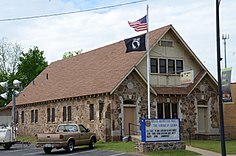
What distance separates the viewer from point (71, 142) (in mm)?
26906

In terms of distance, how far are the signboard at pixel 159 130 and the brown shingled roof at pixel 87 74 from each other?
7.26m

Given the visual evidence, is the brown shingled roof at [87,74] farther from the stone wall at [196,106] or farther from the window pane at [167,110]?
the stone wall at [196,106]

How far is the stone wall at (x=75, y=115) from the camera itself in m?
32.9

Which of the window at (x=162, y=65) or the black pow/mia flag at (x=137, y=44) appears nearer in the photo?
the black pow/mia flag at (x=137, y=44)

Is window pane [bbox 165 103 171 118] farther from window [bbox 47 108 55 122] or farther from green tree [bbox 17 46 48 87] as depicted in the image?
green tree [bbox 17 46 48 87]

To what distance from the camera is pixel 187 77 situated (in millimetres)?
34375

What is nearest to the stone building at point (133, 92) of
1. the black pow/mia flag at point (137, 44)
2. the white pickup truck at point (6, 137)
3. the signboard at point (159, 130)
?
the black pow/mia flag at point (137, 44)

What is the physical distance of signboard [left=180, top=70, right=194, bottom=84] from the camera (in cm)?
3403

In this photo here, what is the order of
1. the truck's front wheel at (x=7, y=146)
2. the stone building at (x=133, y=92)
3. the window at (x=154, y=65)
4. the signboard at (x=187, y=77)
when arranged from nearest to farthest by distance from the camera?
the truck's front wheel at (x=7, y=146) < the stone building at (x=133, y=92) < the signboard at (x=187, y=77) < the window at (x=154, y=65)

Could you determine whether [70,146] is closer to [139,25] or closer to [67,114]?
[139,25]

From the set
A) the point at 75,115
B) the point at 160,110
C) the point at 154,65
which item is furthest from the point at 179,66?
the point at 75,115

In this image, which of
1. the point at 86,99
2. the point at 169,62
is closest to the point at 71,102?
the point at 86,99

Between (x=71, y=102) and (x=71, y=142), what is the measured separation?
35.4 ft

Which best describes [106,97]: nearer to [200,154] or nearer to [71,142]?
[71,142]
